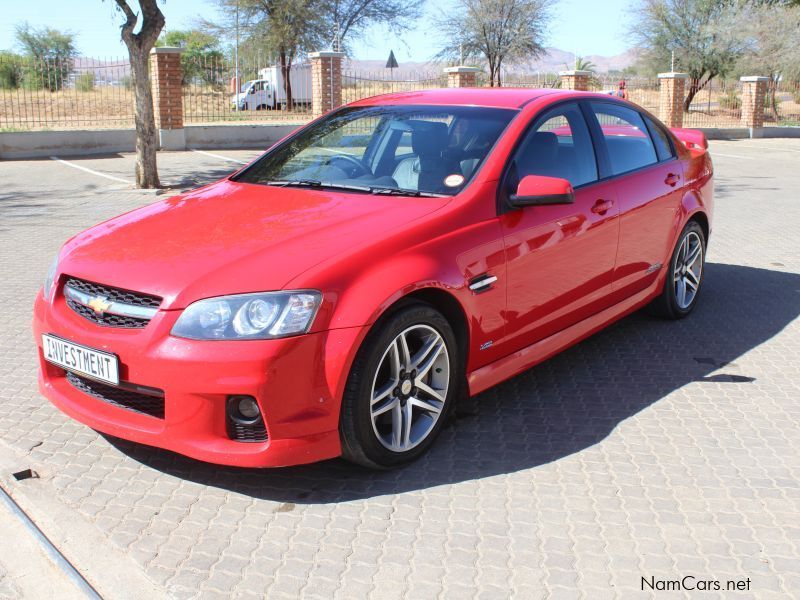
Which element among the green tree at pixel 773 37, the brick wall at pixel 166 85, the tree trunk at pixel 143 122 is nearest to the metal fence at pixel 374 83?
the brick wall at pixel 166 85

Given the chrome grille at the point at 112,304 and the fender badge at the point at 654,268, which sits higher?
the chrome grille at the point at 112,304

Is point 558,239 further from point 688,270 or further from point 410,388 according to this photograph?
point 688,270

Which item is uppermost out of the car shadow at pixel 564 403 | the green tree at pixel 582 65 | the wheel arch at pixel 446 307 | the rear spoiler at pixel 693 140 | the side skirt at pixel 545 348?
the green tree at pixel 582 65

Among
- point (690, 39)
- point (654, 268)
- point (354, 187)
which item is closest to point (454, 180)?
point (354, 187)

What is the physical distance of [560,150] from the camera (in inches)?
195

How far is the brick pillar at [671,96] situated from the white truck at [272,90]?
12221 mm

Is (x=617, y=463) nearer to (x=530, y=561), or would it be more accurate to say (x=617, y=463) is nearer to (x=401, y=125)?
(x=530, y=561)

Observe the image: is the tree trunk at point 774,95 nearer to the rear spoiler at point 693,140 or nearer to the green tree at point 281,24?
the green tree at point 281,24

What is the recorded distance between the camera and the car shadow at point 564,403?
3938mm

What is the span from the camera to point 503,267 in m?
4.30

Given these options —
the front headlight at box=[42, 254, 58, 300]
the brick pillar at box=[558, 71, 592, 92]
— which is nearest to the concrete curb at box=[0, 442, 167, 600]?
the front headlight at box=[42, 254, 58, 300]

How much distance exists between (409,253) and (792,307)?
4362mm

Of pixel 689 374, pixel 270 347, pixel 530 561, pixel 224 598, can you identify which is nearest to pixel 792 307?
pixel 689 374

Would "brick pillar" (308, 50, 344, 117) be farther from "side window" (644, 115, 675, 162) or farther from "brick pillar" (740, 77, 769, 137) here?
"side window" (644, 115, 675, 162)
